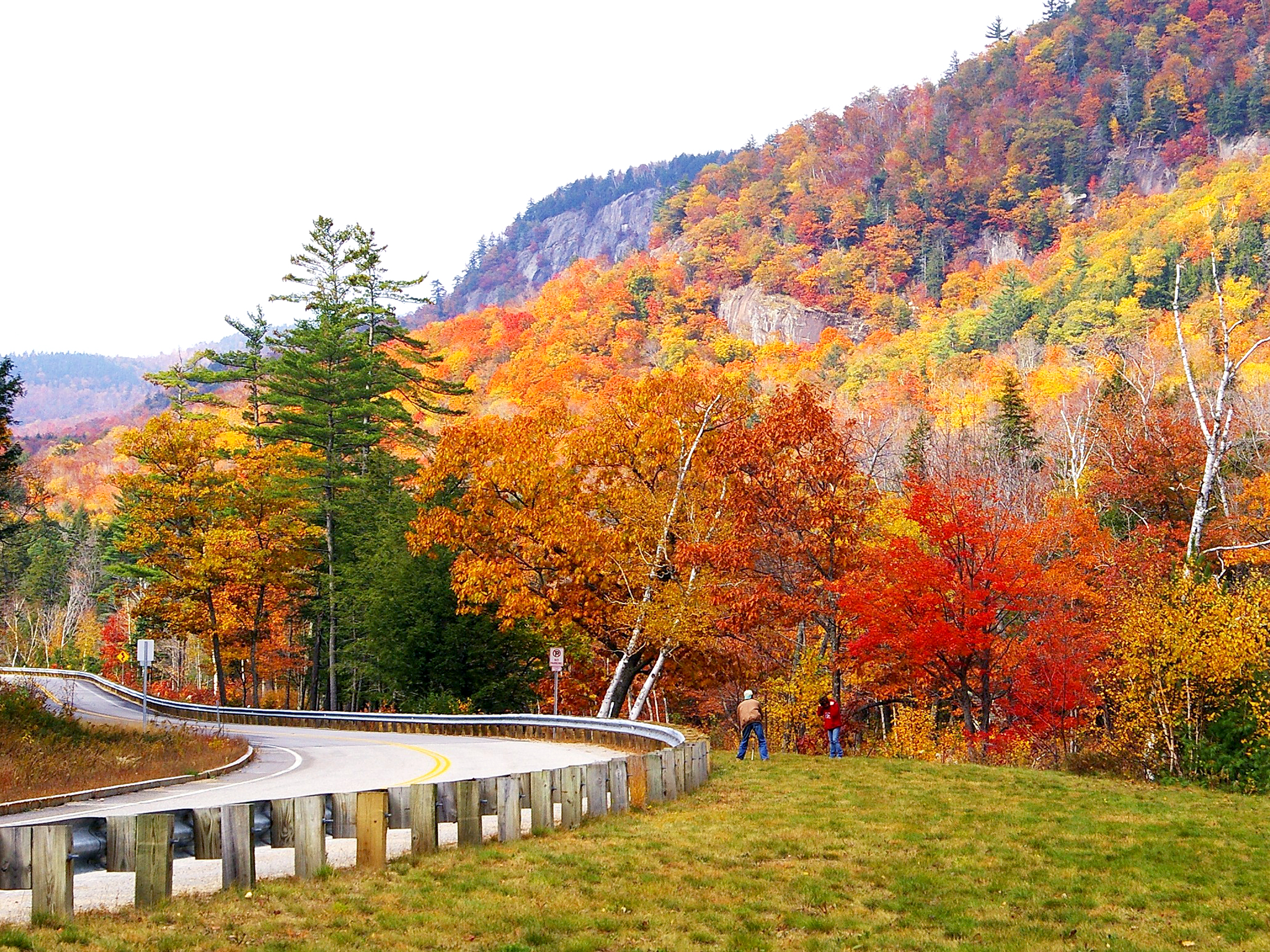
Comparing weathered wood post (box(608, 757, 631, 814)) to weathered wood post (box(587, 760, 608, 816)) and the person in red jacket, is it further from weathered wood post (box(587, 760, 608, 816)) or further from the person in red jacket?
the person in red jacket

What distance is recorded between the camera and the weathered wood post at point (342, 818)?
10.1m

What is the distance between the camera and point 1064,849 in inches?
490

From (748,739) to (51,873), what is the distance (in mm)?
15822

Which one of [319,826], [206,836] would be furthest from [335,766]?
[206,836]

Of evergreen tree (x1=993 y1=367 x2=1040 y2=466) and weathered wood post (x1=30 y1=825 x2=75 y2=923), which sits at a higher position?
evergreen tree (x1=993 y1=367 x2=1040 y2=466)

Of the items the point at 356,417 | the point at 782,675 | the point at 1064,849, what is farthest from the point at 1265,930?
the point at 356,417

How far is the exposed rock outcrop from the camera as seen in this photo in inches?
6334

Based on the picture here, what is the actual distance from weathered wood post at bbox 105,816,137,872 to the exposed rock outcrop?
14990cm

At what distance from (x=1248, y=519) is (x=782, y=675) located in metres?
15.0

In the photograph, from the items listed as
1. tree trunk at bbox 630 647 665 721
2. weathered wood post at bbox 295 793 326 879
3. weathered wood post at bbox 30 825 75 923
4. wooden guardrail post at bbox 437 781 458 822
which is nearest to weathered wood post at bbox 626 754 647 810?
wooden guardrail post at bbox 437 781 458 822

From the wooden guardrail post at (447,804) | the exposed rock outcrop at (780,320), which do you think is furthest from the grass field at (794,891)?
the exposed rock outcrop at (780,320)

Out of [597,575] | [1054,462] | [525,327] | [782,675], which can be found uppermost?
[525,327]

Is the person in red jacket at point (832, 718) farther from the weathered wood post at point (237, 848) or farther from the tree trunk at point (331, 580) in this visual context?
the tree trunk at point (331, 580)

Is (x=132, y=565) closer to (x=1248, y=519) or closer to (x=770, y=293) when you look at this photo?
(x=1248, y=519)
